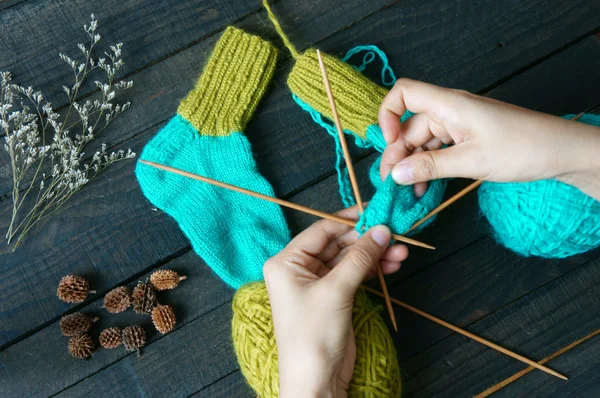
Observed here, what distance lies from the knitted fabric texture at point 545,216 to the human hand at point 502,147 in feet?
0.11

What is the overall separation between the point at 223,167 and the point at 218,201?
0.09 meters

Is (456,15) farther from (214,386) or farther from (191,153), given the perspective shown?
(214,386)

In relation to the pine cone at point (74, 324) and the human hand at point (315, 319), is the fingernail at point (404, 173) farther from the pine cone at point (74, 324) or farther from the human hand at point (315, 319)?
the pine cone at point (74, 324)

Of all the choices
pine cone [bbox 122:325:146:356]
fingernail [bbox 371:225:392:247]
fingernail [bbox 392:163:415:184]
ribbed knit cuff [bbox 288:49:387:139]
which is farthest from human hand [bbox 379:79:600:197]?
pine cone [bbox 122:325:146:356]

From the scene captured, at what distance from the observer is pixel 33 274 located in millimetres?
1219

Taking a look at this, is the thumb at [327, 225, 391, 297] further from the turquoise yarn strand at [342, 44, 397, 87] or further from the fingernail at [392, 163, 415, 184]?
the turquoise yarn strand at [342, 44, 397, 87]

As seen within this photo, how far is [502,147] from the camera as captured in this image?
37.6 inches

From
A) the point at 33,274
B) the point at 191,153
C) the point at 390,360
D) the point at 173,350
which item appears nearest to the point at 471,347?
the point at 390,360

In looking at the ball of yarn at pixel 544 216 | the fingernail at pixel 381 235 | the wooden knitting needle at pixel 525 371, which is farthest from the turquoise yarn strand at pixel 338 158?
the wooden knitting needle at pixel 525 371

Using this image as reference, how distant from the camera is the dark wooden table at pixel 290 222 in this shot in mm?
1188

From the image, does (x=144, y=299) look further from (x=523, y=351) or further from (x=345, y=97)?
(x=523, y=351)

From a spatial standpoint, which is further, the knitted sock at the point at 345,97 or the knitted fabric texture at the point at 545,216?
the knitted sock at the point at 345,97

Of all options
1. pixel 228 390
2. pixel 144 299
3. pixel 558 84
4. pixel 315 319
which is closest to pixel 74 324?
pixel 144 299

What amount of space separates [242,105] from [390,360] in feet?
2.20
